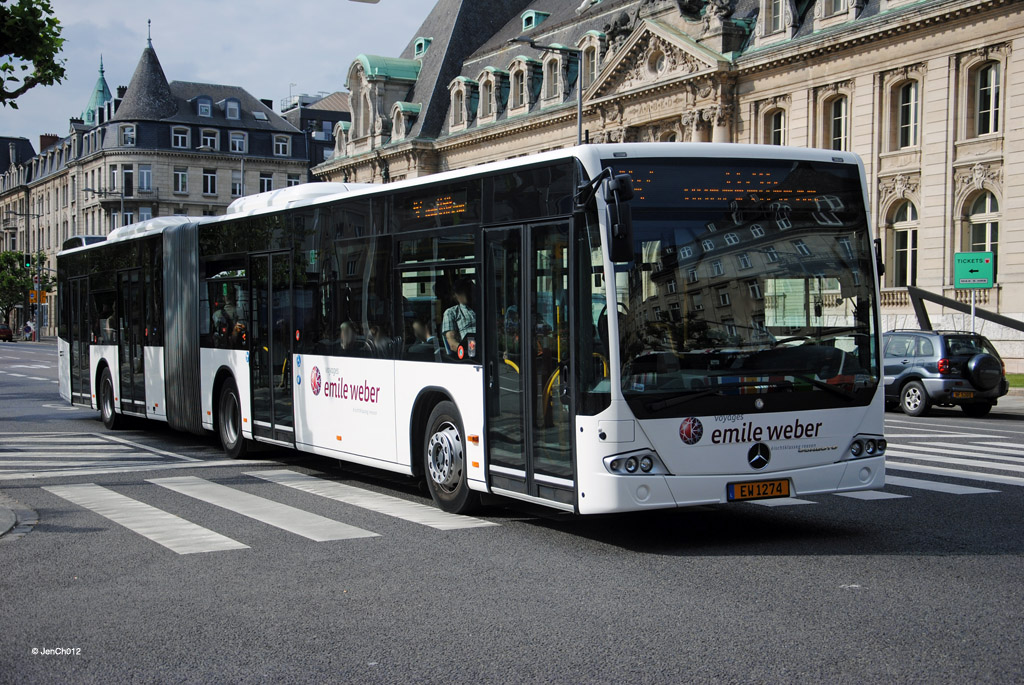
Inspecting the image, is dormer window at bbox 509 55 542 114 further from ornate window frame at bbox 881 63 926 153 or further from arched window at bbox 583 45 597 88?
ornate window frame at bbox 881 63 926 153

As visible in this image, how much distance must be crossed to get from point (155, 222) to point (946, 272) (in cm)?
2971

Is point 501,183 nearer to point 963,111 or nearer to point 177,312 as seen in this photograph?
point 177,312

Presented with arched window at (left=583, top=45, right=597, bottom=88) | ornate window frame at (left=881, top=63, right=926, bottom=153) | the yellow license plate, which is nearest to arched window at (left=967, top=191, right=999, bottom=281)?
ornate window frame at (left=881, top=63, right=926, bottom=153)

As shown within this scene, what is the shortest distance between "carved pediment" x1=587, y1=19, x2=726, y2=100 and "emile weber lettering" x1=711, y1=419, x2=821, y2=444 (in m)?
41.8

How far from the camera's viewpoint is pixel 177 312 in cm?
1706

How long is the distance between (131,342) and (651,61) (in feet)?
125

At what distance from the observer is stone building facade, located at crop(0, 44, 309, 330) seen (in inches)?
3991

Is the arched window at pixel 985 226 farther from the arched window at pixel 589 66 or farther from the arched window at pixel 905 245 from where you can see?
the arched window at pixel 589 66

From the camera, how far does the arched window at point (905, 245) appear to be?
42219 millimetres

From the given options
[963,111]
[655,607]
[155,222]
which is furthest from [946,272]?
[655,607]

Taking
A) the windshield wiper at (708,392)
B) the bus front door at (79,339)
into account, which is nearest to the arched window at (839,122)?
the bus front door at (79,339)

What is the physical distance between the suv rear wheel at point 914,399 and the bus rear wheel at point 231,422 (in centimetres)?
1507

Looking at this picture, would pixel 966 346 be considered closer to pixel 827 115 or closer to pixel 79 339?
pixel 79 339

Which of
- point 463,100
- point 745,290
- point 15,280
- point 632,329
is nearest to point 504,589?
point 632,329
